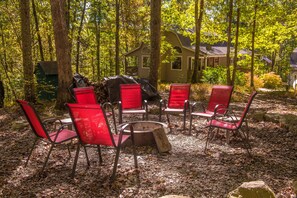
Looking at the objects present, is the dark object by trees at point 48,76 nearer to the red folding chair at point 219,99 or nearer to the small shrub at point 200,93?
the small shrub at point 200,93

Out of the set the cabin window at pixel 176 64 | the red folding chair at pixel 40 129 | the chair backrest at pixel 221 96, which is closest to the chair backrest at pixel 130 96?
the chair backrest at pixel 221 96

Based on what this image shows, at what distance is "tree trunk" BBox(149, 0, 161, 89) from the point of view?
10297mm

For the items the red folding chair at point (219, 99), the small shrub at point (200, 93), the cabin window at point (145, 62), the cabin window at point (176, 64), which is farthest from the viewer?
the cabin window at point (145, 62)

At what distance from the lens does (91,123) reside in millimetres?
3701

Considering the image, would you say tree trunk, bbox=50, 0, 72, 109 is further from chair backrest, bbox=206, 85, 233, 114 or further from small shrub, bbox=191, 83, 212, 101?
small shrub, bbox=191, 83, 212, 101

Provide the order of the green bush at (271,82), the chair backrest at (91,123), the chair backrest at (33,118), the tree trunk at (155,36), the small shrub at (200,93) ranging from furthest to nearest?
the green bush at (271,82)
the small shrub at (200,93)
the tree trunk at (155,36)
the chair backrest at (33,118)
the chair backrest at (91,123)

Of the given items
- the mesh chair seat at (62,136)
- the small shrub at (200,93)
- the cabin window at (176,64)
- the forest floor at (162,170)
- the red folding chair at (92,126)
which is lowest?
the forest floor at (162,170)

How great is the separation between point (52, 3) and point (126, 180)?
6.34m

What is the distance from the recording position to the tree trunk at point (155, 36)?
1030 centimetres

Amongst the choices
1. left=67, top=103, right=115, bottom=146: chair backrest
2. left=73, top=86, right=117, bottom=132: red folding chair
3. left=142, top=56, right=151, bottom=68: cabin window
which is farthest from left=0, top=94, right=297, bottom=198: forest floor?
left=142, top=56, right=151, bottom=68: cabin window

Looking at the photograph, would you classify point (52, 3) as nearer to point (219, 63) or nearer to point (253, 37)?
point (253, 37)

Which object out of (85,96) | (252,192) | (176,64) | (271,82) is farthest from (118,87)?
(271,82)

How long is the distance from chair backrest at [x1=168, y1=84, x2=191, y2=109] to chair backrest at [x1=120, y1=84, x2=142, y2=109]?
88cm

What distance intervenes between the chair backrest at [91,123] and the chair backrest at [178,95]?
3.56 metres
